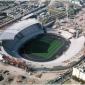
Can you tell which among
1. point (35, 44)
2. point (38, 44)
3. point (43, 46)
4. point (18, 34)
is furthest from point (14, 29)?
point (43, 46)

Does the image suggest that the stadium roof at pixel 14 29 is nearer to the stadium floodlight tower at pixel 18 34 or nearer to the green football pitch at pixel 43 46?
the stadium floodlight tower at pixel 18 34

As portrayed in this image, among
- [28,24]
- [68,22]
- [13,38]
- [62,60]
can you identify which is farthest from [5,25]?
[62,60]

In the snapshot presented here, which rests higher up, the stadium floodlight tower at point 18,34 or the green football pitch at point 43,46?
the stadium floodlight tower at point 18,34

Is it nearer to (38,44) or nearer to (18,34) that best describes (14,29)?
(18,34)

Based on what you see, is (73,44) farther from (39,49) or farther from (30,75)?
(30,75)

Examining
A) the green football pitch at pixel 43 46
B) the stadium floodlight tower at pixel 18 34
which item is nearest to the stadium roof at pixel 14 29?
the stadium floodlight tower at pixel 18 34

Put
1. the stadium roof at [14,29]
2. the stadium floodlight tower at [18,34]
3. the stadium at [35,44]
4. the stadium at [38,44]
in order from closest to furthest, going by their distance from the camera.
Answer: the stadium at [38,44] < the stadium at [35,44] < the stadium floodlight tower at [18,34] < the stadium roof at [14,29]

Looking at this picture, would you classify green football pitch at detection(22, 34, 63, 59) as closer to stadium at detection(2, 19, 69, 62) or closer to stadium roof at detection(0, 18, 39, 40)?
stadium at detection(2, 19, 69, 62)
